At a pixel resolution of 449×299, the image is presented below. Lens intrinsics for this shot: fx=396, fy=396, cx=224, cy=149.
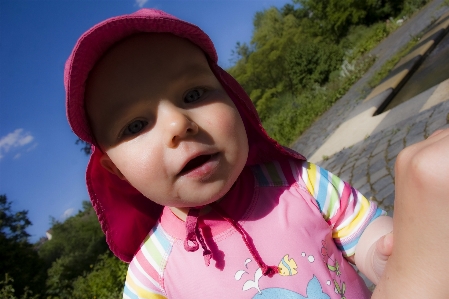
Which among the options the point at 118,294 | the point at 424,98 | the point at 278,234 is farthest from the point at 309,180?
the point at 424,98

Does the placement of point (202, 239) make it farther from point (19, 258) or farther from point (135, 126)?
point (19, 258)

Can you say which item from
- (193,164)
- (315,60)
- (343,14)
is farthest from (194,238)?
(343,14)

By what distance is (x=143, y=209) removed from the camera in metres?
1.71

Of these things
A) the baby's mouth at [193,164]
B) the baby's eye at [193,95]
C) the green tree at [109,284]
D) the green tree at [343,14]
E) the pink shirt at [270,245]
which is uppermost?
the green tree at [343,14]

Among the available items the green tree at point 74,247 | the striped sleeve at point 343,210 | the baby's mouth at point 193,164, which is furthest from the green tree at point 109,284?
the green tree at point 74,247

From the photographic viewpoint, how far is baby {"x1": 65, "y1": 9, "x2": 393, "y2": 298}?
48.7 inches

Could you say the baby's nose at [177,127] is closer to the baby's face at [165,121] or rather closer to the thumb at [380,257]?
the baby's face at [165,121]

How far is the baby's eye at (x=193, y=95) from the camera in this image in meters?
1.29

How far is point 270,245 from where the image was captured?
137cm

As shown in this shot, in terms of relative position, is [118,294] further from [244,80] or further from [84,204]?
[84,204]

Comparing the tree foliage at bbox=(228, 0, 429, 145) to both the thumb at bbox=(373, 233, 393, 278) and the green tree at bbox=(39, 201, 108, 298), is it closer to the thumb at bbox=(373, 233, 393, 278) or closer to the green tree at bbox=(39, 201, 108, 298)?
the green tree at bbox=(39, 201, 108, 298)

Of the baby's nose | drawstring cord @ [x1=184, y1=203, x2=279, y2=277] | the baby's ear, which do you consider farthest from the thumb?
the baby's ear

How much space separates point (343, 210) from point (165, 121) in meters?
0.74

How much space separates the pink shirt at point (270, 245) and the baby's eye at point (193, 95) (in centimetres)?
39
